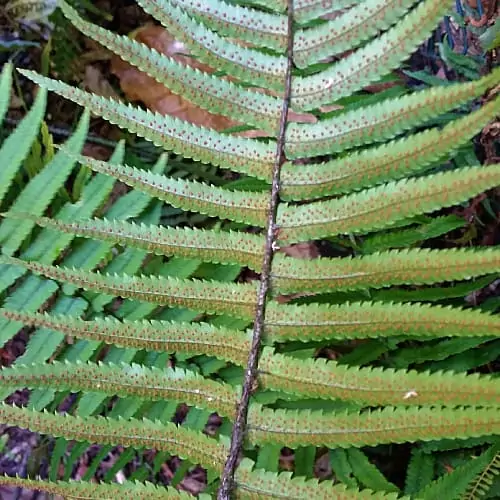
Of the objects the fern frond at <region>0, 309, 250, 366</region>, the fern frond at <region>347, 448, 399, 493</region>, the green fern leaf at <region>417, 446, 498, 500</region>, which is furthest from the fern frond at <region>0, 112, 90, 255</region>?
the green fern leaf at <region>417, 446, 498, 500</region>

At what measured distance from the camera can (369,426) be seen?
3.96ft

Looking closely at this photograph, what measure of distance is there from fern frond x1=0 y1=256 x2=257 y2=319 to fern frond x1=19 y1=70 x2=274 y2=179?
0.27 meters

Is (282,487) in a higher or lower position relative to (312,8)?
lower

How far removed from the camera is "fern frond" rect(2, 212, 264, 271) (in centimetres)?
135

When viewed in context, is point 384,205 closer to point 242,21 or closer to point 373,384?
point 373,384

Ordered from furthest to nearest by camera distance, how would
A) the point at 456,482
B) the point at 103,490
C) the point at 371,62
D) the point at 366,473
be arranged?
the point at 366,473
the point at 456,482
the point at 103,490
the point at 371,62

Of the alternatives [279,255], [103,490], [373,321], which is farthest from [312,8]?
[103,490]

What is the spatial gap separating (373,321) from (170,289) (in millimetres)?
447

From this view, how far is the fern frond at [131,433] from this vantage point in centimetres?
132

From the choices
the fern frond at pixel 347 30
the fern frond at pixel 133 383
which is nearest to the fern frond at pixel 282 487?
the fern frond at pixel 133 383

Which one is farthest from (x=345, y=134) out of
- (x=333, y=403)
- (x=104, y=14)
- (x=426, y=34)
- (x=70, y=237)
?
(x=104, y=14)

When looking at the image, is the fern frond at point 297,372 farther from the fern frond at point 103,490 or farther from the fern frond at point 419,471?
the fern frond at point 419,471

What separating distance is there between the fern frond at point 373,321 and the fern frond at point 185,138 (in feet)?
1.04

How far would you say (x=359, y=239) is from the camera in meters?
1.96
